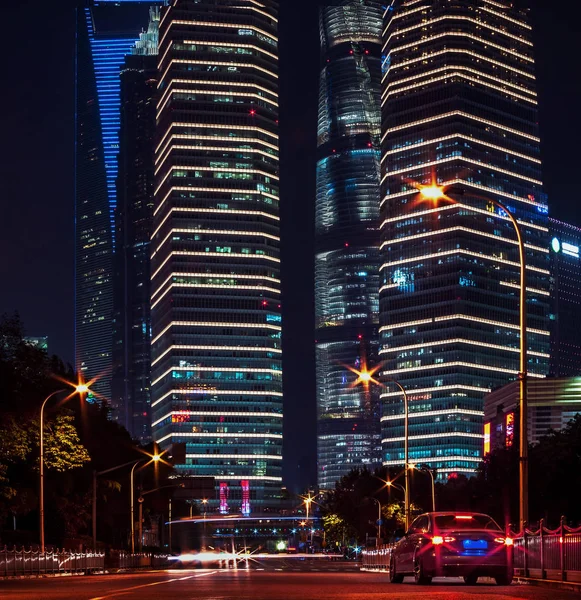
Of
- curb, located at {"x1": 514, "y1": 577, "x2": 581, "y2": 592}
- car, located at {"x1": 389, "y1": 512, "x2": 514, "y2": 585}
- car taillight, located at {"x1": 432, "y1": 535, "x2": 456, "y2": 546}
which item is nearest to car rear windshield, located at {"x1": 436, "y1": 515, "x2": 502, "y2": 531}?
car, located at {"x1": 389, "y1": 512, "x2": 514, "y2": 585}

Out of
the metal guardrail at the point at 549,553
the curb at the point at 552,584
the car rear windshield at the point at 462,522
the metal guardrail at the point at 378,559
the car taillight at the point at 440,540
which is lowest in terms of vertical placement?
the metal guardrail at the point at 378,559

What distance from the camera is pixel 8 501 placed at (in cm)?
7688

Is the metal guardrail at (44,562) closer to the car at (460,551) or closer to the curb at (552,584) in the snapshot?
the curb at (552,584)

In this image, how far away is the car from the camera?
116 ft

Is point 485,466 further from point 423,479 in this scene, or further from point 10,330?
point 10,330

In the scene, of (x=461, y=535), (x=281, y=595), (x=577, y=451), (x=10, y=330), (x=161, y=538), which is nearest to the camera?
(x=281, y=595)

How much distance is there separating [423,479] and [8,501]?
119 m

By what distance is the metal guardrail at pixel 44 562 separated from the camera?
196 feet

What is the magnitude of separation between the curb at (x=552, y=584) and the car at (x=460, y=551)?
1.00 meters

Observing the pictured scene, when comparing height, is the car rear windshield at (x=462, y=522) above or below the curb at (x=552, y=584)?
above

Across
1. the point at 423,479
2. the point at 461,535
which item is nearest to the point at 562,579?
the point at 461,535

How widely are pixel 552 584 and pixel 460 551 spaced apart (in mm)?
2575

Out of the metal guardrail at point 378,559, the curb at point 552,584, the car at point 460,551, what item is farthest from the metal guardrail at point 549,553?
the metal guardrail at point 378,559

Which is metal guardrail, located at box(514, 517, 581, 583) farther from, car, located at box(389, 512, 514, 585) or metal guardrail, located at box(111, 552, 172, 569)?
metal guardrail, located at box(111, 552, 172, 569)
